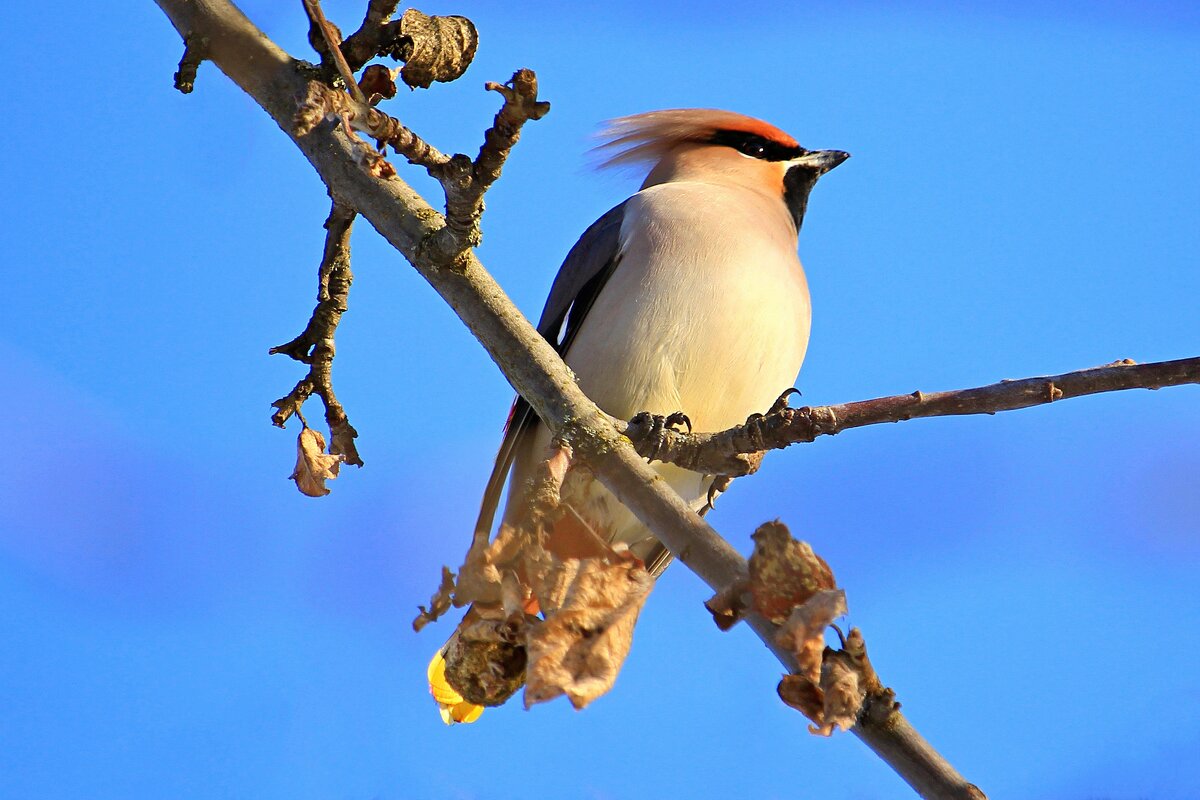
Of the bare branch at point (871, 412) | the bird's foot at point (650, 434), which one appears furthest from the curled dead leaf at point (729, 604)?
the bird's foot at point (650, 434)

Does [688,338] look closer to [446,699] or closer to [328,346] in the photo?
[328,346]

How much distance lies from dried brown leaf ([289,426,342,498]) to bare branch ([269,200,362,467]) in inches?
3.6

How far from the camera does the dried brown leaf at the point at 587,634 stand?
1.89 m

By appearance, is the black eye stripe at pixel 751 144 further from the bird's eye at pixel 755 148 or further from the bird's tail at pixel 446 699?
the bird's tail at pixel 446 699

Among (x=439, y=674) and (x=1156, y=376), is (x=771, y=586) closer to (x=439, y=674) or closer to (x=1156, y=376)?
(x=1156, y=376)

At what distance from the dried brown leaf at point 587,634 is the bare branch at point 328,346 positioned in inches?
51.8

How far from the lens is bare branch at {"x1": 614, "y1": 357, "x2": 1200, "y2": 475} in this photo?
1.96m

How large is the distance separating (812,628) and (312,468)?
1599mm

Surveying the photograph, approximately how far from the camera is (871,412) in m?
2.26

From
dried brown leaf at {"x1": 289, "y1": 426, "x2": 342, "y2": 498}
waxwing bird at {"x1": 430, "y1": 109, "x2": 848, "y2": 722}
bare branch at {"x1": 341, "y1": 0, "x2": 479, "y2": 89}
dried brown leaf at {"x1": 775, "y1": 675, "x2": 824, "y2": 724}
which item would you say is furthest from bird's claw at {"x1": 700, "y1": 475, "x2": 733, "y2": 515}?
dried brown leaf at {"x1": 775, "y1": 675, "x2": 824, "y2": 724}

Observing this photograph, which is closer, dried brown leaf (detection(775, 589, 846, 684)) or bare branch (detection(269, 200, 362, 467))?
dried brown leaf (detection(775, 589, 846, 684))

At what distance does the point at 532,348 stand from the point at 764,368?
180cm

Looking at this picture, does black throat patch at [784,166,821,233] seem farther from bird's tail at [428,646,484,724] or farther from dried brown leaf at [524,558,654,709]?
dried brown leaf at [524,558,654,709]

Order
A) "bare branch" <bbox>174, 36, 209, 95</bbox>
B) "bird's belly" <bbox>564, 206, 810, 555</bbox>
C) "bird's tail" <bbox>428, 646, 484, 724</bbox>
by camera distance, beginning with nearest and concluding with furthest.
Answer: "bare branch" <bbox>174, 36, 209, 95</bbox>, "bird's tail" <bbox>428, 646, 484, 724</bbox>, "bird's belly" <bbox>564, 206, 810, 555</bbox>
